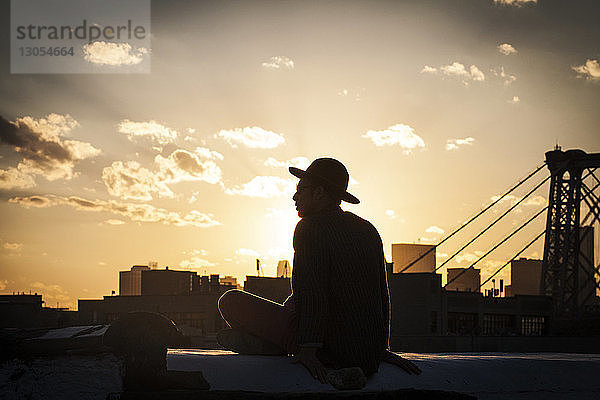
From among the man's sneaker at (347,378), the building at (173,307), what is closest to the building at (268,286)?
the building at (173,307)

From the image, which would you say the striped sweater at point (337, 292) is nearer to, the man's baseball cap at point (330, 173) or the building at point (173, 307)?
the man's baseball cap at point (330, 173)

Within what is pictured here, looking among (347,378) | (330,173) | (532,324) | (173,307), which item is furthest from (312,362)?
(532,324)

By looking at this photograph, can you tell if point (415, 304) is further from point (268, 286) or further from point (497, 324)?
point (268, 286)

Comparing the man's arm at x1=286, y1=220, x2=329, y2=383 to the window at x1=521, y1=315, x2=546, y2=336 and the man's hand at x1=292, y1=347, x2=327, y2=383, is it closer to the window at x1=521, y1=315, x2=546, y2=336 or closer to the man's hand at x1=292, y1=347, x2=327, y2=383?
the man's hand at x1=292, y1=347, x2=327, y2=383

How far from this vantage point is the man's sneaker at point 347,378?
15.0ft

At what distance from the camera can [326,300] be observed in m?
4.84

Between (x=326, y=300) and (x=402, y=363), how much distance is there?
32.9 inches

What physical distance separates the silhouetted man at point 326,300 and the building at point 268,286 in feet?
205

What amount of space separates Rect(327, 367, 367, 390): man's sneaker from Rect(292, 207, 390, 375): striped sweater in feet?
0.78

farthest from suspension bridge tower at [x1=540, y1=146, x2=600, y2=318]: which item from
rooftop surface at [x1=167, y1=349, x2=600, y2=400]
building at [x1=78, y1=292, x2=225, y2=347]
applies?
rooftop surface at [x1=167, y1=349, x2=600, y2=400]

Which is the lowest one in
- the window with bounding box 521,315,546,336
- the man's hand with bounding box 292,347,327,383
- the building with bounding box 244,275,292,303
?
the window with bounding box 521,315,546,336

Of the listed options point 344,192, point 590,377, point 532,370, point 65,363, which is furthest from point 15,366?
point 590,377

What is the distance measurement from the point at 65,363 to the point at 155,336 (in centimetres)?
54

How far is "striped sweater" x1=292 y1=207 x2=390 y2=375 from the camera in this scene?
4.82m
